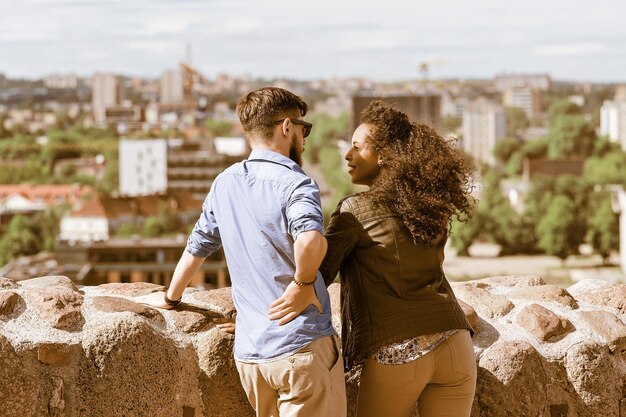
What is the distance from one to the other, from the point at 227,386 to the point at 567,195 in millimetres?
64255

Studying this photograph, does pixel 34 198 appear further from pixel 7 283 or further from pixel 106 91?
pixel 106 91

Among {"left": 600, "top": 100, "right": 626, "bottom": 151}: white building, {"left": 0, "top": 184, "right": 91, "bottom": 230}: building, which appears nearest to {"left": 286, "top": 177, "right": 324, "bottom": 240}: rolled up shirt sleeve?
{"left": 0, "top": 184, "right": 91, "bottom": 230}: building

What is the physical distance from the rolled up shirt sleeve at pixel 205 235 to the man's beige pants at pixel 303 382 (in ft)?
1.26

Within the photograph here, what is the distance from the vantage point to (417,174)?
3.55m

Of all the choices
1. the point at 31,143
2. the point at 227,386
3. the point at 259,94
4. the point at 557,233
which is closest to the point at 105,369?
the point at 227,386

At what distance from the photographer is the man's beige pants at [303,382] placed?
3.30 meters

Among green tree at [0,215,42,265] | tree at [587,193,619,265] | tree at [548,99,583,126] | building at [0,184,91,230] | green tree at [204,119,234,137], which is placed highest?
tree at [548,99,583,126]

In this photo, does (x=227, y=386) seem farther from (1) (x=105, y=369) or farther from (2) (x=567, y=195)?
(2) (x=567, y=195)

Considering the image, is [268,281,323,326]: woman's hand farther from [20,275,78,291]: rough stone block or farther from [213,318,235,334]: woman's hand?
[20,275,78,291]: rough stone block

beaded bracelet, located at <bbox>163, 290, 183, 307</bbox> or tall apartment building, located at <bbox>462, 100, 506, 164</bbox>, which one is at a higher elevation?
beaded bracelet, located at <bbox>163, 290, 183, 307</bbox>

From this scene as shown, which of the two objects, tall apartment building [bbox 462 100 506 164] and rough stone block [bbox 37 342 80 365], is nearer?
rough stone block [bbox 37 342 80 365]

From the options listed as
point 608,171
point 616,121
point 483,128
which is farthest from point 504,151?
point 608,171

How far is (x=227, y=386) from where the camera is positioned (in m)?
3.72

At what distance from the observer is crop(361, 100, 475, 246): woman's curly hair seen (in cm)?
350
